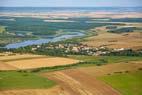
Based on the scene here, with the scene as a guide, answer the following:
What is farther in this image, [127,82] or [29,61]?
[29,61]

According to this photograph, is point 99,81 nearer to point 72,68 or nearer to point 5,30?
point 72,68

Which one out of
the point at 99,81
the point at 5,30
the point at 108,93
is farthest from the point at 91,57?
the point at 5,30

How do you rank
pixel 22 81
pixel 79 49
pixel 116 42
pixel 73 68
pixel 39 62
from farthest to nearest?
pixel 116 42 → pixel 79 49 → pixel 39 62 → pixel 73 68 → pixel 22 81

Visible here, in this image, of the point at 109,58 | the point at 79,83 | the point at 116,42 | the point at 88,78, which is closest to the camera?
the point at 79,83

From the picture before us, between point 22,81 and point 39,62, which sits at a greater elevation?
point 39,62

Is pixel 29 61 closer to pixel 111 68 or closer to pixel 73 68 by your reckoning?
pixel 73 68

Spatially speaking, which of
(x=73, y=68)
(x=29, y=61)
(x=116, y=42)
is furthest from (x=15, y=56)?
(x=116, y=42)

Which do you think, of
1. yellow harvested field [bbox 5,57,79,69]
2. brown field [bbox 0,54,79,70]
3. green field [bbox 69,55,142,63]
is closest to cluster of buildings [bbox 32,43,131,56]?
green field [bbox 69,55,142,63]
